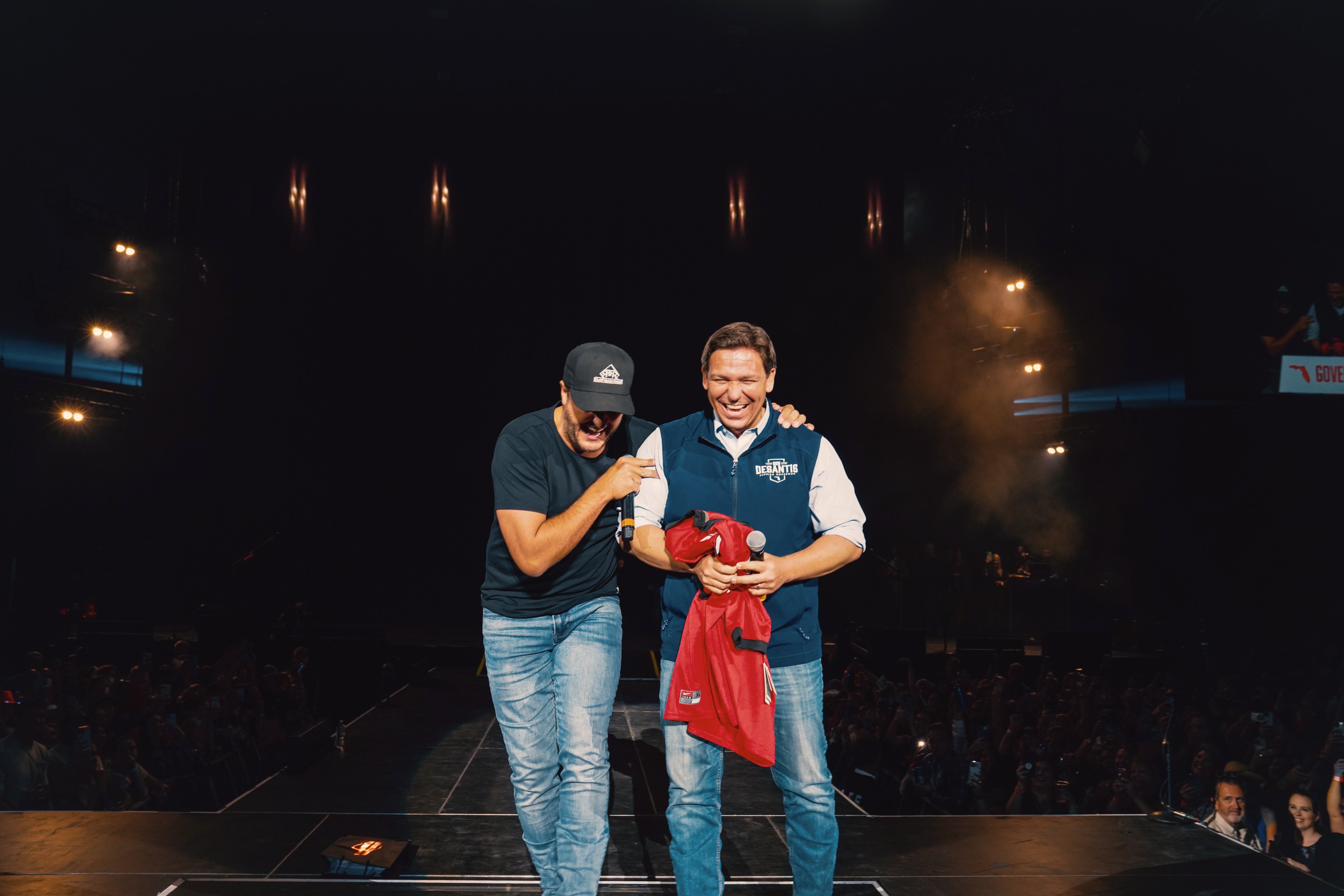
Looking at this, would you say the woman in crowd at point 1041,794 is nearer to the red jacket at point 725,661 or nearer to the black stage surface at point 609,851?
the black stage surface at point 609,851

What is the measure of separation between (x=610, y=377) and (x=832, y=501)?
719 millimetres

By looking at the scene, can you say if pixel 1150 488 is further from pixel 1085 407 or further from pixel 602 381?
pixel 602 381

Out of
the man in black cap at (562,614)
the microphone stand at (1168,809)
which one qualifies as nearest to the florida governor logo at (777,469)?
the man in black cap at (562,614)

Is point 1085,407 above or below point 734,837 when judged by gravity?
above

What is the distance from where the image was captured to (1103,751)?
563 cm

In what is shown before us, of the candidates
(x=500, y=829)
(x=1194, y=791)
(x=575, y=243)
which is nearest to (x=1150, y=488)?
(x=1194, y=791)

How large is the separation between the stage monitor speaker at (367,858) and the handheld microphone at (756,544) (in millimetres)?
1820

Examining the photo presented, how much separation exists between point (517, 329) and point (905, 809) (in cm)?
1014

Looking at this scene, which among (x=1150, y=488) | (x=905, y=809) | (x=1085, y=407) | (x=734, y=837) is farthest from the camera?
(x=1085, y=407)

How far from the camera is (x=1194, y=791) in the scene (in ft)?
16.3

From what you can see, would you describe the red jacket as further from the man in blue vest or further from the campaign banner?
the campaign banner

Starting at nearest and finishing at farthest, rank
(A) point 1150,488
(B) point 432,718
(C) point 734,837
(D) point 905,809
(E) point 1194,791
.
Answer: (C) point 734,837 → (E) point 1194,791 → (D) point 905,809 → (B) point 432,718 → (A) point 1150,488

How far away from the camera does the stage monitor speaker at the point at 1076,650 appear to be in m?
9.52

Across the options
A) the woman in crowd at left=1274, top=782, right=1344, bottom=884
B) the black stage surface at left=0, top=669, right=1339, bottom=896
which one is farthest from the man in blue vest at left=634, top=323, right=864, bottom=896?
the woman in crowd at left=1274, top=782, right=1344, bottom=884
